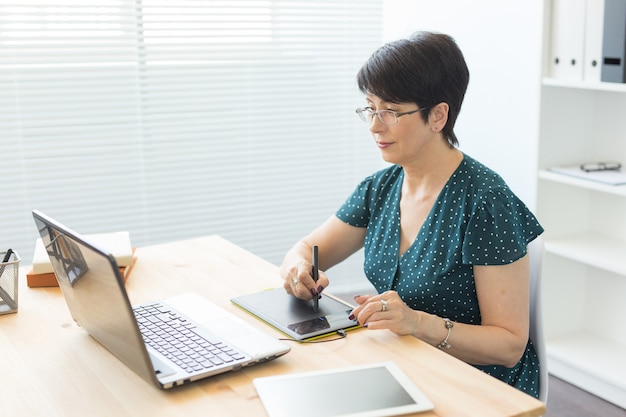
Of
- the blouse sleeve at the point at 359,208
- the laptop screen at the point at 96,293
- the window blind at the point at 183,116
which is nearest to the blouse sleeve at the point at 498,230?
the blouse sleeve at the point at 359,208

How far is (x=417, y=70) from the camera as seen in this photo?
1.91m

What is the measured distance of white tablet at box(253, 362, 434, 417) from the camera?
1.36 meters

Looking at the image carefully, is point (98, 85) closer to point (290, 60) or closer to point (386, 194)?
point (290, 60)

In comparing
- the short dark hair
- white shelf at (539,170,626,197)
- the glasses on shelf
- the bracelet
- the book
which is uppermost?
the short dark hair

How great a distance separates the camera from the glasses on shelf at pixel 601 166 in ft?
9.84

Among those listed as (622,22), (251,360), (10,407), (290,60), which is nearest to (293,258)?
(251,360)

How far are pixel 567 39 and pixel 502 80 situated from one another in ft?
1.33

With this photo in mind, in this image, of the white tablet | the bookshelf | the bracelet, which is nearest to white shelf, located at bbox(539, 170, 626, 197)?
the bookshelf

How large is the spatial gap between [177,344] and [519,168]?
6.36 feet

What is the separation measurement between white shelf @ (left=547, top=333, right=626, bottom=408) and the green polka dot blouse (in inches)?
43.1

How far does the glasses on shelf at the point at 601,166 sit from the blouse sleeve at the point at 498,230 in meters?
1.21

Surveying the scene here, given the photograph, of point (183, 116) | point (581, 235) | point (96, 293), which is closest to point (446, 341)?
point (96, 293)

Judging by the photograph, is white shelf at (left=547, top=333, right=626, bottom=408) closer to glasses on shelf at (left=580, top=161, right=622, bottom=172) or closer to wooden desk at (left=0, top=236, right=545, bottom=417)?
glasses on shelf at (left=580, top=161, right=622, bottom=172)

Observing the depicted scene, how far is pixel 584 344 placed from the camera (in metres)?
3.14
